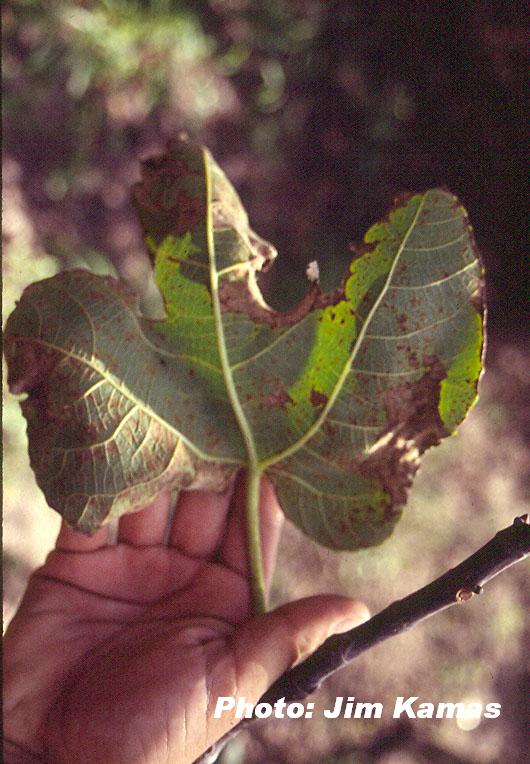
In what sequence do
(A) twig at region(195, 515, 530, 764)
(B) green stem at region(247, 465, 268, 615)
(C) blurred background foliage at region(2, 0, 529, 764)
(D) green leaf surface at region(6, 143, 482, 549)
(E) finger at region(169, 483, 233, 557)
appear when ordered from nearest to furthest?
(A) twig at region(195, 515, 530, 764) < (D) green leaf surface at region(6, 143, 482, 549) < (B) green stem at region(247, 465, 268, 615) < (E) finger at region(169, 483, 233, 557) < (C) blurred background foliage at region(2, 0, 529, 764)

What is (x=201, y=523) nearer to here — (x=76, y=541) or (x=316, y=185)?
(x=76, y=541)

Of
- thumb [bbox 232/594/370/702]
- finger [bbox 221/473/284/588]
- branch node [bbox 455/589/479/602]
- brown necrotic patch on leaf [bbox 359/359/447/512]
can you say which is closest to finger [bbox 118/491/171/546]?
finger [bbox 221/473/284/588]

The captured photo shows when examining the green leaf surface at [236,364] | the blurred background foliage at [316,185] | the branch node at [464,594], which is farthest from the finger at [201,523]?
the blurred background foliage at [316,185]

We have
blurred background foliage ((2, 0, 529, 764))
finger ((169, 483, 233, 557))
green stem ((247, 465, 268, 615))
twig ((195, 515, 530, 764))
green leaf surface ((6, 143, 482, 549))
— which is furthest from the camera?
blurred background foliage ((2, 0, 529, 764))

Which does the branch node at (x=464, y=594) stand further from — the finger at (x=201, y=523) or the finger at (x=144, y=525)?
the finger at (x=144, y=525)

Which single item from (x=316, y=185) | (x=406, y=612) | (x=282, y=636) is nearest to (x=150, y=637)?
(x=282, y=636)

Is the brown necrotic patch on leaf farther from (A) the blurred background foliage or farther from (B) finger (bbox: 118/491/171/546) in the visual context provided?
(A) the blurred background foliage

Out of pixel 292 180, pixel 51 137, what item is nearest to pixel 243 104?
pixel 292 180
